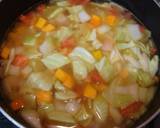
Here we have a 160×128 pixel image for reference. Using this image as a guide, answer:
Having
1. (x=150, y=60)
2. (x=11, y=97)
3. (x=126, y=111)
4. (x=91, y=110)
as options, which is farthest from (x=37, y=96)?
(x=150, y=60)

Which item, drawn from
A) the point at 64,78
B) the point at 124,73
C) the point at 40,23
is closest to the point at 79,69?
the point at 64,78

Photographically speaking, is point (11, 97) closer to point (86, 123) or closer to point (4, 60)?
point (4, 60)

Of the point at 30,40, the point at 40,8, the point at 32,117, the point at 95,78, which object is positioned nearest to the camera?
the point at 32,117

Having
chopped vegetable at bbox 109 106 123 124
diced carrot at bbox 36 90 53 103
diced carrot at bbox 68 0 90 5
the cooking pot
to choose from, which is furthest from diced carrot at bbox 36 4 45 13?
chopped vegetable at bbox 109 106 123 124

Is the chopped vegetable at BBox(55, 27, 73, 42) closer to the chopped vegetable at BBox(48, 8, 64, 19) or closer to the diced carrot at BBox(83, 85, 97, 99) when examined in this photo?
the chopped vegetable at BBox(48, 8, 64, 19)

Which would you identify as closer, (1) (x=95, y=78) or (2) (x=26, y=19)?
(1) (x=95, y=78)

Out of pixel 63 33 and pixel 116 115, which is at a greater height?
pixel 63 33

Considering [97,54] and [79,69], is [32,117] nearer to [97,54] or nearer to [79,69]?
[79,69]
